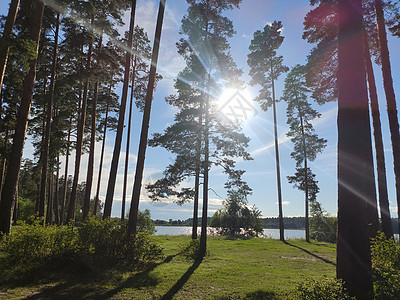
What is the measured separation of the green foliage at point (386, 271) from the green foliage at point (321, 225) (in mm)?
26034

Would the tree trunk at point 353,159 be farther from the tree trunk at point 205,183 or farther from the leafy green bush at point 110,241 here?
the tree trunk at point 205,183

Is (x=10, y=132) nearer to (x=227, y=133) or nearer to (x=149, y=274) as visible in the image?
(x=227, y=133)

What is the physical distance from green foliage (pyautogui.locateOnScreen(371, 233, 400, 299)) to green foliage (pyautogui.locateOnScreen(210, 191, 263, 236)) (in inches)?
939

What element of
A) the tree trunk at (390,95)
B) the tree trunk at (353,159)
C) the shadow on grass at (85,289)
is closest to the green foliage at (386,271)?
the tree trunk at (353,159)

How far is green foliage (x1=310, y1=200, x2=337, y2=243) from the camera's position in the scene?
2839 cm

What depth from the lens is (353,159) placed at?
5.79m

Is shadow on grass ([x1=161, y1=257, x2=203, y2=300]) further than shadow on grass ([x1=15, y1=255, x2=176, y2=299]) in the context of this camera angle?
Yes

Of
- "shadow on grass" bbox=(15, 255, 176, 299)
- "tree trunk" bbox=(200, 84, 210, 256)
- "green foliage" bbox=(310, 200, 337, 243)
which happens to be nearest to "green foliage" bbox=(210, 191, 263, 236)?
"green foliage" bbox=(310, 200, 337, 243)

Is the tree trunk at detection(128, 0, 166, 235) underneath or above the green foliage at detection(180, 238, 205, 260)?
above

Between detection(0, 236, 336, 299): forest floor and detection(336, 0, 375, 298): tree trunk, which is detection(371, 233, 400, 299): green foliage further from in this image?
detection(0, 236, 336, 299): forest floor

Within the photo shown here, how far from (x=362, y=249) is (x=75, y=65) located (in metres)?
20.7

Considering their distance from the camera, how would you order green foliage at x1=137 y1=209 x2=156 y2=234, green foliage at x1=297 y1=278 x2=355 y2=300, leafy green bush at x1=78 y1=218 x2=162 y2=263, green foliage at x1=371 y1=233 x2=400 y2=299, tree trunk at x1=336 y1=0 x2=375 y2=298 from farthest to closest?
green foliage at x1=137 y1=209 x2=156 y2=234 → leafy green bush at x1=78 y1=218 x2=162 y2=263 → tree trunk at x1=336 y1=0 x2=375 y2=298 → green foliage at x1=371 y1=233 x2=400 y2=299 → green foliage at x1=297 y1=278 x2=355 y2=300

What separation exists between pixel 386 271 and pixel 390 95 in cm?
1008

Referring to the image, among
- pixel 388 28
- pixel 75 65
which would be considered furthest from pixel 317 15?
pixel 75 65
